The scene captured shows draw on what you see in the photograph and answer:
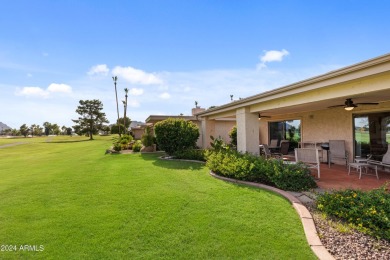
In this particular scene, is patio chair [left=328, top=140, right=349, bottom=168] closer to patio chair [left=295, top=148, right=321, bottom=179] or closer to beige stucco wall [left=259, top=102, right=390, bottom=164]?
beige stucco wall [left=259, top=102, right=390, bottom=164]

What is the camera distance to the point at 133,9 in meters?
10.5

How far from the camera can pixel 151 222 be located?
435 cm

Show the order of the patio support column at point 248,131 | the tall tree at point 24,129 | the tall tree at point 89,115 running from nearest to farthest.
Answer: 1. the patio support column at point 248,131
2. the tall tree at point 89,115
3. the tall tree at point 24,129

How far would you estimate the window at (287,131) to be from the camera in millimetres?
13055

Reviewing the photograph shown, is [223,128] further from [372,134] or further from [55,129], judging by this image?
[55,129]

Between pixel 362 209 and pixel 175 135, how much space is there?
10.2 m

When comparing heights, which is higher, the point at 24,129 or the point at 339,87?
the point at 24,129

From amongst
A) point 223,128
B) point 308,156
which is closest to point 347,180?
point 308,156

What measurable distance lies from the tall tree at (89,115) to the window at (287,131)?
42.5 metres

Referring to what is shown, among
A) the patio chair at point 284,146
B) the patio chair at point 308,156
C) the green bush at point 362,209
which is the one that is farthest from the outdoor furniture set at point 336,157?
the green bush at point 362,209

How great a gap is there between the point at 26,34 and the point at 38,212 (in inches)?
393

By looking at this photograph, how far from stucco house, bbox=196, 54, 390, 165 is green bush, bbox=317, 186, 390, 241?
7.56ft

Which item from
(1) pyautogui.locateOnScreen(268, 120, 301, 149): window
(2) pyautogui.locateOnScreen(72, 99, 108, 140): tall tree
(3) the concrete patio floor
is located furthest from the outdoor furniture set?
(2) pyautogui.locateOnScreen(72, 99, 108, 140): tall tree

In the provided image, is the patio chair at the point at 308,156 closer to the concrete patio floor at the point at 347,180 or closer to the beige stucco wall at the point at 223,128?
the concrete patio floor at the point at 347,180
